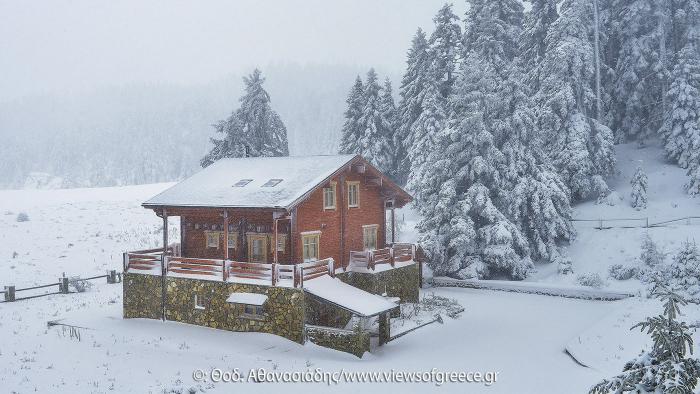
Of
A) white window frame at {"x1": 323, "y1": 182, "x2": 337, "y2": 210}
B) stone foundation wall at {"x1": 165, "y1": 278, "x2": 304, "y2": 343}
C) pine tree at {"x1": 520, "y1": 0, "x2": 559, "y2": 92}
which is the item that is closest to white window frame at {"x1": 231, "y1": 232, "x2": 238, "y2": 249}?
stone foundation wall at {"x1": 165, "y1": 278, "x2": 304, "y2": 343}

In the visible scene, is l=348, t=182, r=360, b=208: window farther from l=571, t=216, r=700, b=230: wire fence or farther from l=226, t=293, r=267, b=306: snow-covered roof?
l=571, t=216, r=700, b=230: wire fence

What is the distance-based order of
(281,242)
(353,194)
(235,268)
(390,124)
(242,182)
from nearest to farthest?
(235,268) → (281,242) → (242,182) → (353,194) → (390,124)

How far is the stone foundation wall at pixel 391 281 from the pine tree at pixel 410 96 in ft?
67.9

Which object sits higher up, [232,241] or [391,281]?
[232,241]

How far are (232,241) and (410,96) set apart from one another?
29.3 meters

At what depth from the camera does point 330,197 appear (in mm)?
26047

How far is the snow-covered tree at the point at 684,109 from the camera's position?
38875 mm

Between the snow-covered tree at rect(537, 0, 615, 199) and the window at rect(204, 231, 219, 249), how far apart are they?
2520 centimetres

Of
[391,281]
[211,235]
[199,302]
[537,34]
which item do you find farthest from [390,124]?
[199,302]

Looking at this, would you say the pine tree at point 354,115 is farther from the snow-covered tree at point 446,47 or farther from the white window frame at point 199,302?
the white window frame at point 199,302

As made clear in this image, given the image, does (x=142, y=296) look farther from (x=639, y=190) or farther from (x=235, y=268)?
(x=639, y=190)

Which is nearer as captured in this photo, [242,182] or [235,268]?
[235,268]

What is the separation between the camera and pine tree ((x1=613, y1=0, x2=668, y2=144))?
4344 cm

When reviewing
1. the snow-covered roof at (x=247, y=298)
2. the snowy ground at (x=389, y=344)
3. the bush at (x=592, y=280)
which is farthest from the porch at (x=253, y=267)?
the bush at (x=592, y=280)
